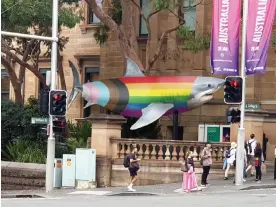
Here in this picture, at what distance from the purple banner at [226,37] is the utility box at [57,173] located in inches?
287

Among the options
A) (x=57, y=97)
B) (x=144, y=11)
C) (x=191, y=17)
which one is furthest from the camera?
(x=144, y=11)

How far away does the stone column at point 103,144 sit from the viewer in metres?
27.0

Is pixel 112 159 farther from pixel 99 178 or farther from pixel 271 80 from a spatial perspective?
pixel 271 80

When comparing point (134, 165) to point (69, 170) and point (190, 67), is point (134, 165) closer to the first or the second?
point (69, 170)

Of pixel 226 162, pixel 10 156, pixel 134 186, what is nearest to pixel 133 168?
pixel 134 186

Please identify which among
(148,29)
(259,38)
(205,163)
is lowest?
(205,163)

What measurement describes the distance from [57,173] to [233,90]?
7.85m

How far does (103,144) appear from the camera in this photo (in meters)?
27.1

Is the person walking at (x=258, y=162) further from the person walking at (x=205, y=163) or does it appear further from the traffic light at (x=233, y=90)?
the traffic light at (x=233, y=90)

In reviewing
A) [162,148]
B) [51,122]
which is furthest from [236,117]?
[51,122]

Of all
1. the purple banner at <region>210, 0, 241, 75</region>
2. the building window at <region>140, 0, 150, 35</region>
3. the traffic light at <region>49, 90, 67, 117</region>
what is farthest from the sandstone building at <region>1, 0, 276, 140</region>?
the traffic light at <region>49, 90, 67, 117</region>

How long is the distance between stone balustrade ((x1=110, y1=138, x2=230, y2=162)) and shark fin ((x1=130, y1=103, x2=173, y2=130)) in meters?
1.33

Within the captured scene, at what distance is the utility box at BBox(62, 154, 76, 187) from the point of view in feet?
87.6

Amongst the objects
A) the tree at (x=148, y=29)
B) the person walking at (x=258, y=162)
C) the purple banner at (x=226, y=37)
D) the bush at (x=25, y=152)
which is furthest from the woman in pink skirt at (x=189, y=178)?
the bush at (x=25, y=152)
